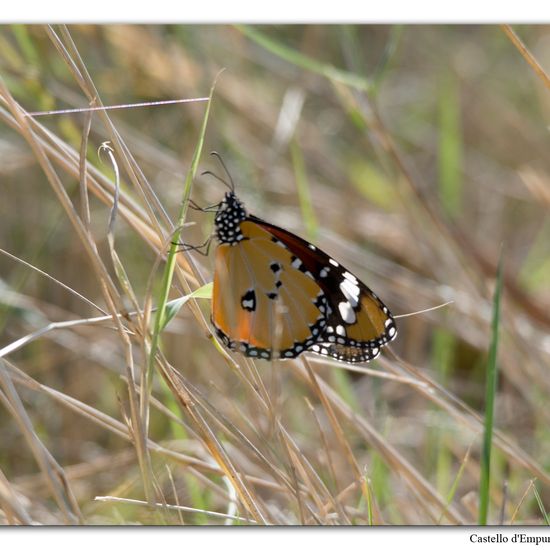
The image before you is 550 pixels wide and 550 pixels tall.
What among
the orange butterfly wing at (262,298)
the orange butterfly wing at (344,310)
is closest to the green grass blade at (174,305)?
the orange butterfly wing at (262,298)

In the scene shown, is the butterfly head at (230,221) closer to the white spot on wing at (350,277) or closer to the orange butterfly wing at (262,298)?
the orange butterfly wing at (262,298)

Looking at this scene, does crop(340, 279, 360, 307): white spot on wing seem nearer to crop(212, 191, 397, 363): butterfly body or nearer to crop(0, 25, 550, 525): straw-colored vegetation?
crop(212, 191, 397, 363): butterfly body

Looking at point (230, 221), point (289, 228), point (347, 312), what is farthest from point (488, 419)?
point (289, 228)

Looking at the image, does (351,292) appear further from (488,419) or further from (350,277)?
(488,419)

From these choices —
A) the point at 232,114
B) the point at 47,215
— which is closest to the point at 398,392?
the point at 232,114

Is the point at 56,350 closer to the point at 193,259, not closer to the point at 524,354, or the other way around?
the point at 193,259
